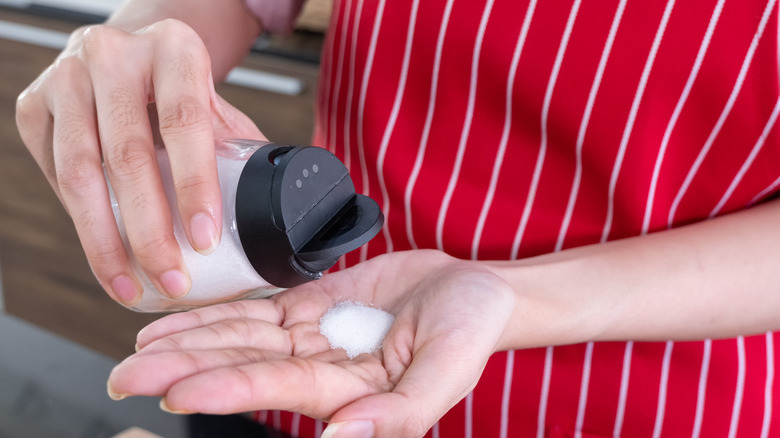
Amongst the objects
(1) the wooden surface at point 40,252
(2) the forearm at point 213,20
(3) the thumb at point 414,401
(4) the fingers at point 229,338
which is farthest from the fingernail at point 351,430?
(1) the wooden surface at point 40,252

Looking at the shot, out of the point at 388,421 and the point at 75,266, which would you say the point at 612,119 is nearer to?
the point at 388,421

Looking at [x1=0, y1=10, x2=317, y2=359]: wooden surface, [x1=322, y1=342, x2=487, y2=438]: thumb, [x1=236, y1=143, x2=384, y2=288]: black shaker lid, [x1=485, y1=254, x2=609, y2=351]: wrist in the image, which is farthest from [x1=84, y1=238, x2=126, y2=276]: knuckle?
[x1=0, y1=10, x2=317, y2=359]: wooden surface

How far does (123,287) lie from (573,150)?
496mm

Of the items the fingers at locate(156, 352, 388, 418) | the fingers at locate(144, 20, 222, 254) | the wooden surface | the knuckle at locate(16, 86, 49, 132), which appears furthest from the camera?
the wooden surface

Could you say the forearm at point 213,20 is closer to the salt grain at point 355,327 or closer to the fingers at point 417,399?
the salt grain at point 355,327

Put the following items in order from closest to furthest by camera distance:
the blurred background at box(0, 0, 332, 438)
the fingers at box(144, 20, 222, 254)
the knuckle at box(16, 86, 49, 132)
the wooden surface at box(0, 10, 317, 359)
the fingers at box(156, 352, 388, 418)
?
the fingers at box(156, 352, 388, 418) < the fingers at box(144, 20, 222, 254) < the knuckle at box(16, 86, 49, 132) < the blurred background at box(0, 0, 332, 438) < the wooden surface at box(0, 10, 317, 359)

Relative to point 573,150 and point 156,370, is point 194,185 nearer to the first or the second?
point 156,370

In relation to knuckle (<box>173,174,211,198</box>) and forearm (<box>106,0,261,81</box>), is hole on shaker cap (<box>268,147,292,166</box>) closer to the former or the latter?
knuckle (<box>173,174,211,198</box>)

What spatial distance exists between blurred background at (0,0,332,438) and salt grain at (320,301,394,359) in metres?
0.18

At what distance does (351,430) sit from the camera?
18.3 inches

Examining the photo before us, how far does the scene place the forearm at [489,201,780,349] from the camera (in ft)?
2.41

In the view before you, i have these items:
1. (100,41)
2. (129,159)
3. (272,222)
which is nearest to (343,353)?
(272,222)

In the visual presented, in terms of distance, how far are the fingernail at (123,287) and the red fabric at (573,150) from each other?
0.38m

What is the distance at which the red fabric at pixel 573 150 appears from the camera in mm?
722
